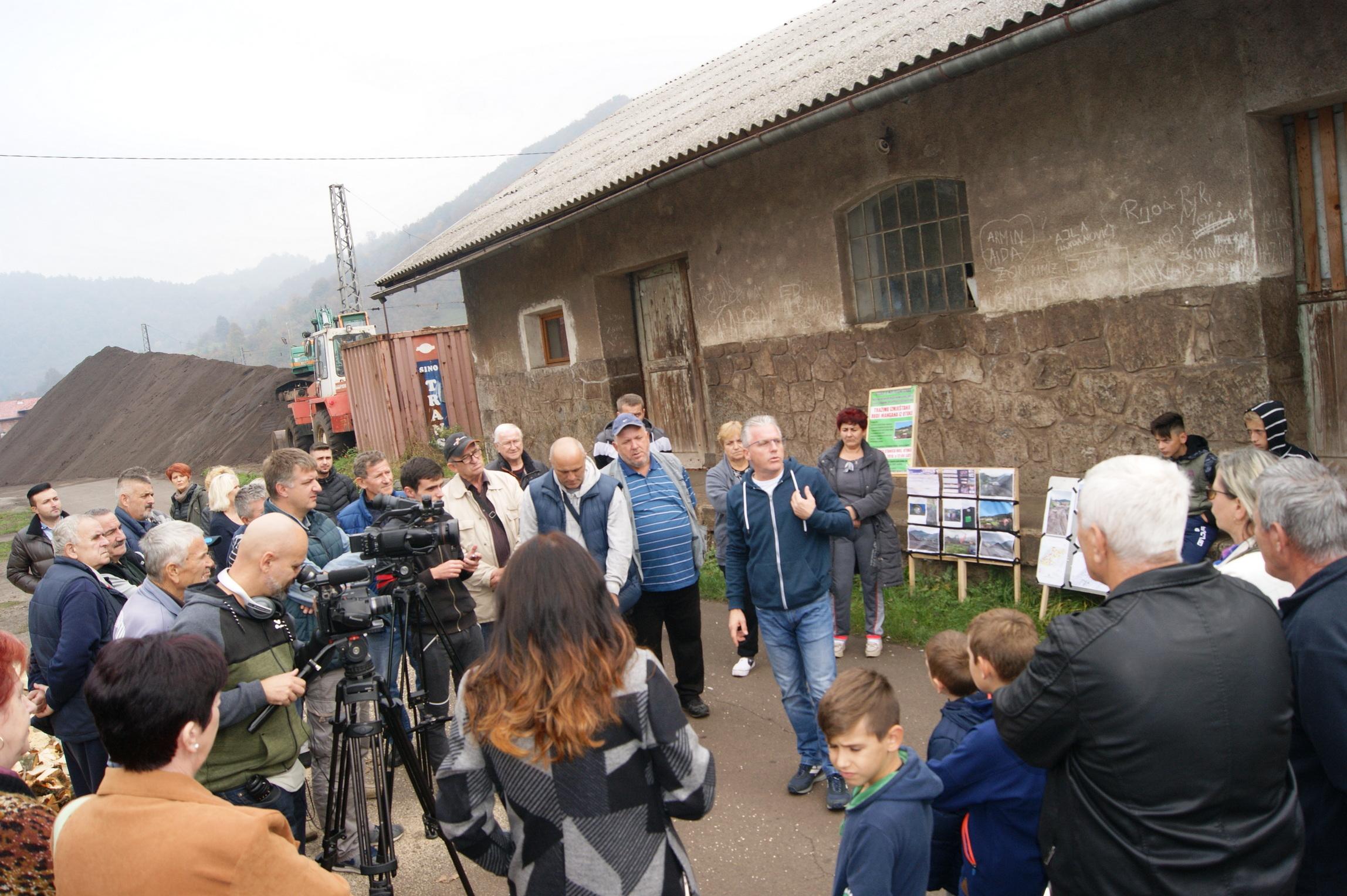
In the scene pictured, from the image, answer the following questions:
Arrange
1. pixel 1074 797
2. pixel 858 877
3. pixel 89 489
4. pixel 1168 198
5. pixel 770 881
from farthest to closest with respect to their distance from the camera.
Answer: pixel 89 489 < pixel 1168 198 < pixel 770 881 < pixel 858 877 < pixel 1074 797

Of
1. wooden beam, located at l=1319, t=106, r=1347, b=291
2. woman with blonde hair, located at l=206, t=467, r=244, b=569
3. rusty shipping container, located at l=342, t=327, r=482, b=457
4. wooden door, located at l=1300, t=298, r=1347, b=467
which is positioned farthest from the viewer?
rusty shipping container, located at l=342, t=327, r=482, b=457

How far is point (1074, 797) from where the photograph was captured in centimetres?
195

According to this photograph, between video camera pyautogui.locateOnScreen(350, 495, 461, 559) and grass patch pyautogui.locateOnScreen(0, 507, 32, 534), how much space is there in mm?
17747

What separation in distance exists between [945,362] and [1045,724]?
17.8 ft

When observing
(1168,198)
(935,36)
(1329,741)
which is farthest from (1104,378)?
(1329,741)

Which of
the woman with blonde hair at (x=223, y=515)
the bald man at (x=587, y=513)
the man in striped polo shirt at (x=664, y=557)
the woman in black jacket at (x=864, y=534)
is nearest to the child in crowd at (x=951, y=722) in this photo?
the bald man at (x=587, y=513)

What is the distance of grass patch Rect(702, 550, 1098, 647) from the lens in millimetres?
5770

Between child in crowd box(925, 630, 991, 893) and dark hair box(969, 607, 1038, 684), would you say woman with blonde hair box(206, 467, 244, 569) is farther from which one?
dark hair box(969, 607, 1038, 684)

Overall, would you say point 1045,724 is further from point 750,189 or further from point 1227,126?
point 750,189

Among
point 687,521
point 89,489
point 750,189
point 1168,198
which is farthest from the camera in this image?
point 89,489

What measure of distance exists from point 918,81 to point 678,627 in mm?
3922

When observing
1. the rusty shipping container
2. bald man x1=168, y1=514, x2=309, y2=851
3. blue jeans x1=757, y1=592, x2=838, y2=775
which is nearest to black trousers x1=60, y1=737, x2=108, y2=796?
bald man x1=168, y1=514, x2=309, y2=851

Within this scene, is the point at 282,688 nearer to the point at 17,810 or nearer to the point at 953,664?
the point at 17,810

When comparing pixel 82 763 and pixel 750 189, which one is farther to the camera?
pixel 750 189
